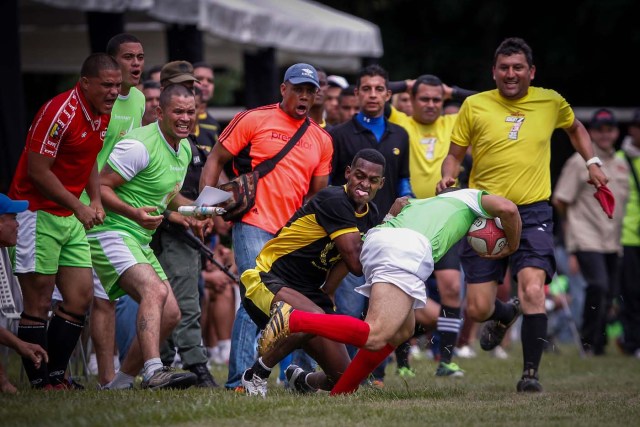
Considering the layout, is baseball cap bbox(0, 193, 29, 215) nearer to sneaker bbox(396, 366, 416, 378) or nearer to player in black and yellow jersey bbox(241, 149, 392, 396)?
player in black and yellow jersey bbox(241, 149, 392, 396)

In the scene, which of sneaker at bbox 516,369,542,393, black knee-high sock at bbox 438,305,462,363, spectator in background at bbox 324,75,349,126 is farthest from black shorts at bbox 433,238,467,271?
spectator in background at bbox 324,75,349,126

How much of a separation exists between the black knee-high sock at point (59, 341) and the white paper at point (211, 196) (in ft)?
4.27

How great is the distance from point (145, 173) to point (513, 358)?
6.43 meters

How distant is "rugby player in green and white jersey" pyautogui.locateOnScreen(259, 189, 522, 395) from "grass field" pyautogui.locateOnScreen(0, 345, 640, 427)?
0.38 metres

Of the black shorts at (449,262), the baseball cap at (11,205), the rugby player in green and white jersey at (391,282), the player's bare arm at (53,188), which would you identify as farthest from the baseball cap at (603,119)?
the baseball cap at (11,205)

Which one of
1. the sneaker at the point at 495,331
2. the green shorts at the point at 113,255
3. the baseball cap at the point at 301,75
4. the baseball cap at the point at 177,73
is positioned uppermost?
the baseball cap at the point at 301,75

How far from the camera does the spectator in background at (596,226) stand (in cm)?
1476

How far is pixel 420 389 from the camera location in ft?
30.3

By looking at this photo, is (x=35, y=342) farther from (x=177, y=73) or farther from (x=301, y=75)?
(x=301, y=75)

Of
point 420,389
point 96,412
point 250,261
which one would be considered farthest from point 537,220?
point 96,412

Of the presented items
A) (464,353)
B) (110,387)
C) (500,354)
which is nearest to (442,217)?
(110,387)

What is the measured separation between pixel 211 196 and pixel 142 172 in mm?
603

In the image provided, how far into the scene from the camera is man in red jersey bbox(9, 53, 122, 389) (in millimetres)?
8438

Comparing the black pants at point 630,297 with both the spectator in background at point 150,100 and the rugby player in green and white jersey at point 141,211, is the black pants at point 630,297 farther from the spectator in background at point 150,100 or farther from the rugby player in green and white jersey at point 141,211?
the rugby player in green and white jersey at point 141,211
